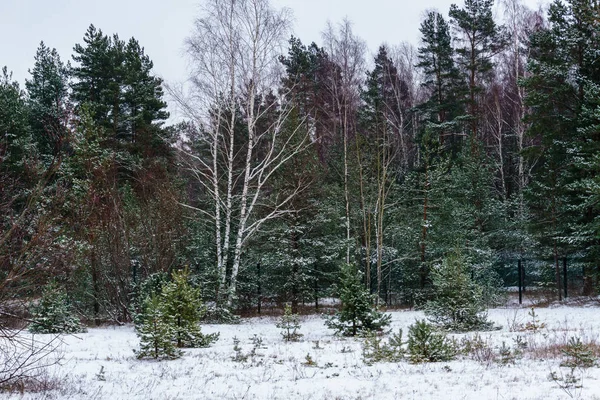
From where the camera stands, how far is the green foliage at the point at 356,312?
12484mm

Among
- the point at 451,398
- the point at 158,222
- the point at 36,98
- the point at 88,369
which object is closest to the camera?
the point at 451,398

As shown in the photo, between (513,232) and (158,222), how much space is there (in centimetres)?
1713

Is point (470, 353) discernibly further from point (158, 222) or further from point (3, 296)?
point (158, 222)

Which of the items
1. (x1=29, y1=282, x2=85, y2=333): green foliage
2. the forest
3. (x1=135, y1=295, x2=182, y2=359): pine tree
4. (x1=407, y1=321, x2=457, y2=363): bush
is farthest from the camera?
the forest

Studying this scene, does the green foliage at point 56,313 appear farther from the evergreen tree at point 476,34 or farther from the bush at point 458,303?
the evergreen tree at point 476,34

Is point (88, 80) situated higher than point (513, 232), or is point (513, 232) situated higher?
point (88, 80)

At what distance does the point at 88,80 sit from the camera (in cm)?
3044

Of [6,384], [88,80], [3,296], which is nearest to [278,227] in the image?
[6,384]

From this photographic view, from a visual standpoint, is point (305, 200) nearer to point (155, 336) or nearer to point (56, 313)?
point (56, 313)

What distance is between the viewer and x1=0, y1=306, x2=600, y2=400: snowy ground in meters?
6.57

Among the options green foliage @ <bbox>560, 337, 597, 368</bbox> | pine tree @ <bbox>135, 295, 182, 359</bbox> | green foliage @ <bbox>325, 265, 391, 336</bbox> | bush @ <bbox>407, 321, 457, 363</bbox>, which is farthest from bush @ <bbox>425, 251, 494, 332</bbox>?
pine tree @ <bbox>135, 295, 182, 359</bbox>

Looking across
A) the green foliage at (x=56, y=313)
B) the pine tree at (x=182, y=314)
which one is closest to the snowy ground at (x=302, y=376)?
the pine tree at (x=182, y=314)

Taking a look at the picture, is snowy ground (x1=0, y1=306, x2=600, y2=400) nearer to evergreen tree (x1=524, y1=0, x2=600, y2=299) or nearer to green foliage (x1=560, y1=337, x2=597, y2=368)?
green foliage (x1=560, y1=337, x2=597, y2=368)

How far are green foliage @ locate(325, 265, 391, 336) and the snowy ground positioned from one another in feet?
5.15
